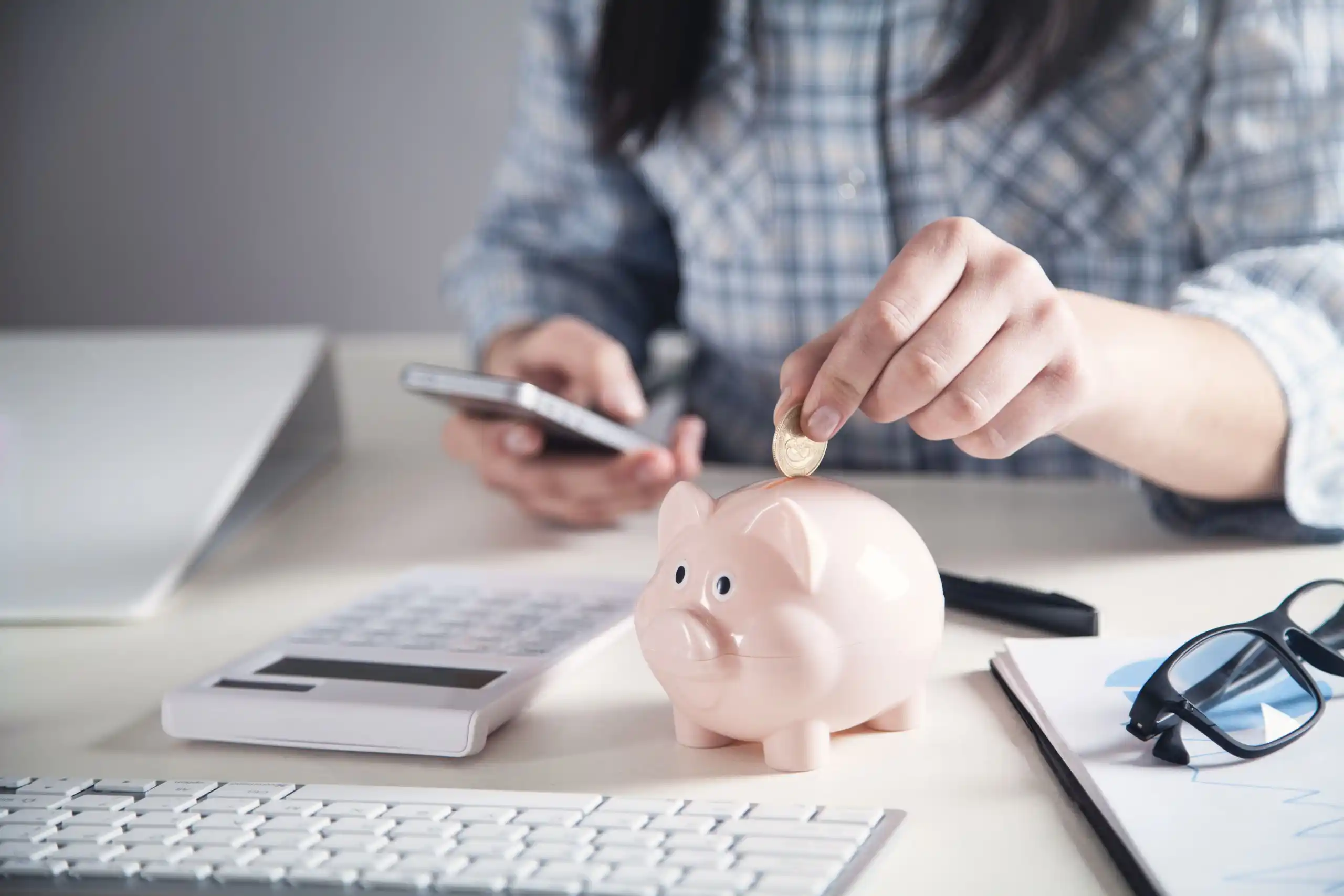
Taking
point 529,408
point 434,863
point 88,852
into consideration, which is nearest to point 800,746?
point 434,863

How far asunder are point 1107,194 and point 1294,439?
0.28 metres

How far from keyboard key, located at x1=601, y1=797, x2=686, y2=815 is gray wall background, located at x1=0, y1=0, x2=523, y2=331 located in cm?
161

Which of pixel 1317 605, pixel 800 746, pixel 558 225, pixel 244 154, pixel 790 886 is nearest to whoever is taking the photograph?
pixel 790 886

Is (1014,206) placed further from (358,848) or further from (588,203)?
(358,848)

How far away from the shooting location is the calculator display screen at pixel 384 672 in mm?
541

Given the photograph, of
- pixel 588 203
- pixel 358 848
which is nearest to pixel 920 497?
pixel 588 203

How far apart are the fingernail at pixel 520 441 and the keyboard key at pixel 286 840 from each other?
1.48 feet

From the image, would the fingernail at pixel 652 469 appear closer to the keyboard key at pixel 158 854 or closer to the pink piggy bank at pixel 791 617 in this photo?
the pink piggy bank at pixel 791 617

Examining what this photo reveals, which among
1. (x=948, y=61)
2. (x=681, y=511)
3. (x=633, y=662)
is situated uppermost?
(x=948, y=61)

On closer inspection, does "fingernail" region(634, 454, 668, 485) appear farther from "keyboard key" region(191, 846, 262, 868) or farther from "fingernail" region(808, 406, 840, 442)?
"keyboard key" region(191, 846, 262, 868)

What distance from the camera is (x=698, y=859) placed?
394mm

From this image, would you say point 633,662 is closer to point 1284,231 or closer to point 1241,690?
point 1241,690

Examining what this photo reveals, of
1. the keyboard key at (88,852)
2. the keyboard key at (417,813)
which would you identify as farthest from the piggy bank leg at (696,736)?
the keyboard key at (88,852)

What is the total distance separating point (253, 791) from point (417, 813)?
0.23ft
